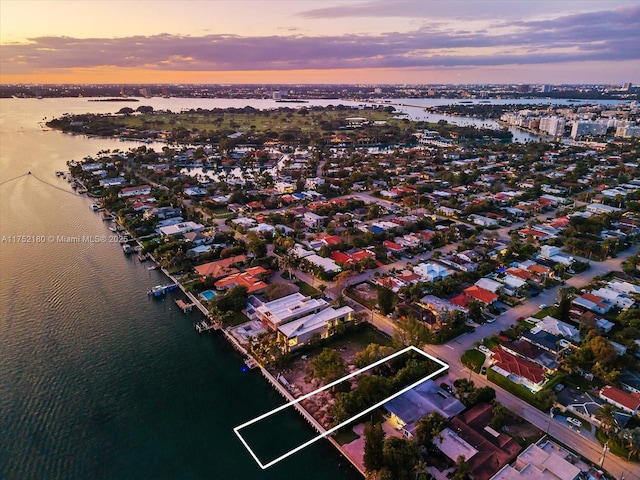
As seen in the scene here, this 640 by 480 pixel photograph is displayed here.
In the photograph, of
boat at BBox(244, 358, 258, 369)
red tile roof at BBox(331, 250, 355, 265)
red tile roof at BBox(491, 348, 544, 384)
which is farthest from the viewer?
red tile roof at BBox(331, 250, 355, 265)

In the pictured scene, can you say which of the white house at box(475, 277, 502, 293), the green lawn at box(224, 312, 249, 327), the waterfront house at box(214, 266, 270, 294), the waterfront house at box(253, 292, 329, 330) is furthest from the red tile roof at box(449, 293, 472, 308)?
the green lawn at box(224, 312, 249, 327)

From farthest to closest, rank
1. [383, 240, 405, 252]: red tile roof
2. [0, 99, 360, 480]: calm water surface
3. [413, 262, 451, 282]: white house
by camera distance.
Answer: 1. [383, 240, 405, 252]: red tile roof
2. [413, 262, 451, 282]: white house
3. [0, 99, 360, 480]: calm water surface

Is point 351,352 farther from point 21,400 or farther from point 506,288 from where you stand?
point 21,400

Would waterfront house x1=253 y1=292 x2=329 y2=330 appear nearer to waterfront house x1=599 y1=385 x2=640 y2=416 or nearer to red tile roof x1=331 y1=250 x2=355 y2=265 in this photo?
red tile roof x1=331 y1=250 x2=355 y2=265

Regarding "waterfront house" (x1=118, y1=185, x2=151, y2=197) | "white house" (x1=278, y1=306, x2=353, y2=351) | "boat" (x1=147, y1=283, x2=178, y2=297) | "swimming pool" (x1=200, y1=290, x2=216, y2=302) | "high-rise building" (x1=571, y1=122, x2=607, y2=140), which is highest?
"high-rise building" (x1=571, y1=122, x2=607, y2=140)

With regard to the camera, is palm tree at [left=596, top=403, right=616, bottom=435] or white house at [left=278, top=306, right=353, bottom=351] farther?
white house at [left=278, top=306, right=353, bottom=351]

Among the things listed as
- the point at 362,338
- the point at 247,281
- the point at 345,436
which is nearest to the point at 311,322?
the point at 362,338

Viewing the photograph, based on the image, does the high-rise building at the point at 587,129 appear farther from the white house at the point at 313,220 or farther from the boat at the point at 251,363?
the boat at the point at 251,363
